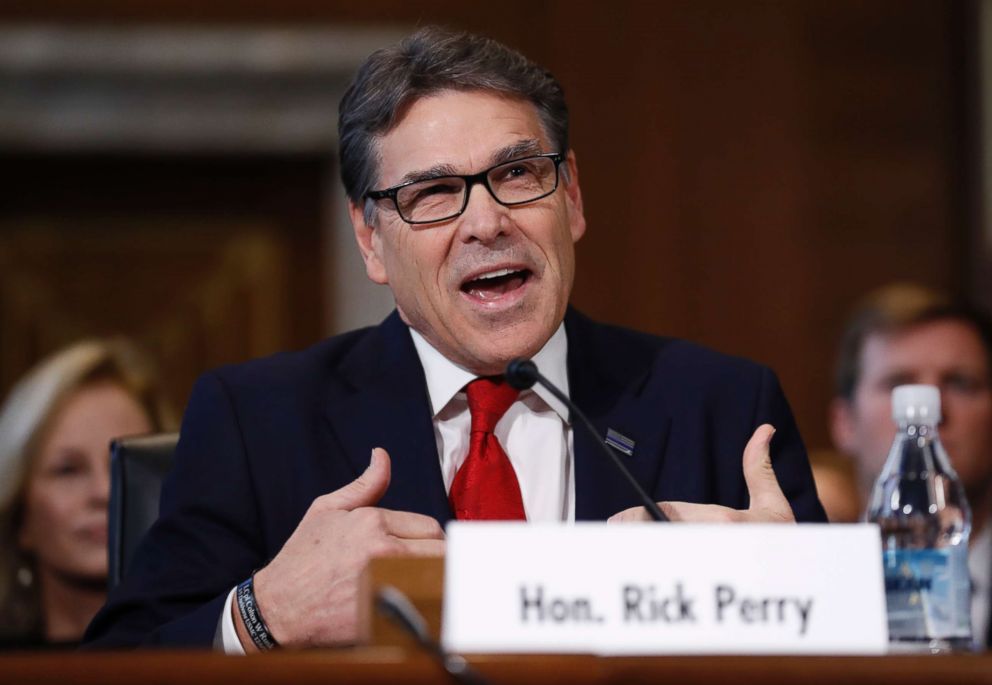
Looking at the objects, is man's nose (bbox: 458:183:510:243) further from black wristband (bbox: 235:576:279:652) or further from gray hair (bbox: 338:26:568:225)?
black wristband (bbox: 235:576:279:652)

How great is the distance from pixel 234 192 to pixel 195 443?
2.96m

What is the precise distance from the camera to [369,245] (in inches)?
79.1

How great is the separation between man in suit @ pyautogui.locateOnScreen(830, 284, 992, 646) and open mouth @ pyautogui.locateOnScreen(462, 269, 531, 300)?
1.33 m

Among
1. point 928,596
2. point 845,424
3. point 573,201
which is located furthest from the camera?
point 845,424

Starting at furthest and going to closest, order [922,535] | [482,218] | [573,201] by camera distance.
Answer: [573,201] < [482,218] < [922,535]

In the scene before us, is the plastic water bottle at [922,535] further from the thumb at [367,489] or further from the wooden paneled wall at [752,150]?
the wooden paneled wall at [752,150]

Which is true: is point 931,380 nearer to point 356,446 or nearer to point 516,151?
point 516,151

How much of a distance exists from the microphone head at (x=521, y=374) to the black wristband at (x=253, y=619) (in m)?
0.35

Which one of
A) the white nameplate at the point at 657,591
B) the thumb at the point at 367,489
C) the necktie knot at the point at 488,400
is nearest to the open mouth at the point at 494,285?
the necktie knot at the point at 488,400

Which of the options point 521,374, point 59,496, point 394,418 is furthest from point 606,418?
point 59,496

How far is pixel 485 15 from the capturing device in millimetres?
4328

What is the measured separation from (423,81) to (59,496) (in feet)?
4.26

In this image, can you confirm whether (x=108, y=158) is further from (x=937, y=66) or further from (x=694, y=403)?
(x=694, y=403)

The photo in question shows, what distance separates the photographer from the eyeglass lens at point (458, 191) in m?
1.86
